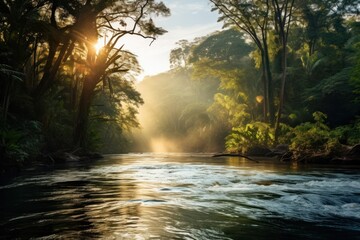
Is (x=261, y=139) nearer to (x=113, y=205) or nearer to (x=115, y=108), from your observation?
(x=115, y=108)

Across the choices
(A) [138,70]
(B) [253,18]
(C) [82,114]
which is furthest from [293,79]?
(C) [82,114]

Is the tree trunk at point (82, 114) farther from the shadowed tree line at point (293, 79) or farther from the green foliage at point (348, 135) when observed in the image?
the green foliage at point (348, 135)

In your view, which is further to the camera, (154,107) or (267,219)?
(154,107)

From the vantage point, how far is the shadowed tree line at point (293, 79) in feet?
78.0

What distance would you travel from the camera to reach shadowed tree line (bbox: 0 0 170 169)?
591 inches

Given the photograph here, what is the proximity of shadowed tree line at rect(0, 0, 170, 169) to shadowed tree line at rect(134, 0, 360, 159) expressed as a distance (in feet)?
32.3

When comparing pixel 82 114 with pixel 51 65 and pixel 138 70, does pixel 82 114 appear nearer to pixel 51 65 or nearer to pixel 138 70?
pixel 51 65

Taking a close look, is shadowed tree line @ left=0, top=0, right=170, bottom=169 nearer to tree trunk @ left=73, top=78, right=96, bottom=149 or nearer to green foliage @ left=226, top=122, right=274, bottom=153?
A: tree trunk @ left=73, top=78, right=96, bottom=149

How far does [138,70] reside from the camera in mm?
34125

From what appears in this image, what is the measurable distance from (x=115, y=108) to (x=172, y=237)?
33.9 meters

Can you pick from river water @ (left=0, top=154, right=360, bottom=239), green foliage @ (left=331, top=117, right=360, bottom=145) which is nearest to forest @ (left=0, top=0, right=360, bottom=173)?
green foliage @ (left=331, top=117, right=360, bottom=145)

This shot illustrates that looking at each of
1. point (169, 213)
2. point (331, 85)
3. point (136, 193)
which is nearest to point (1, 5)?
point (136, 193)

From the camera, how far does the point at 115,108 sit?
122 feet

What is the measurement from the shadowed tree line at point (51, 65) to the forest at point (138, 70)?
6 cm
